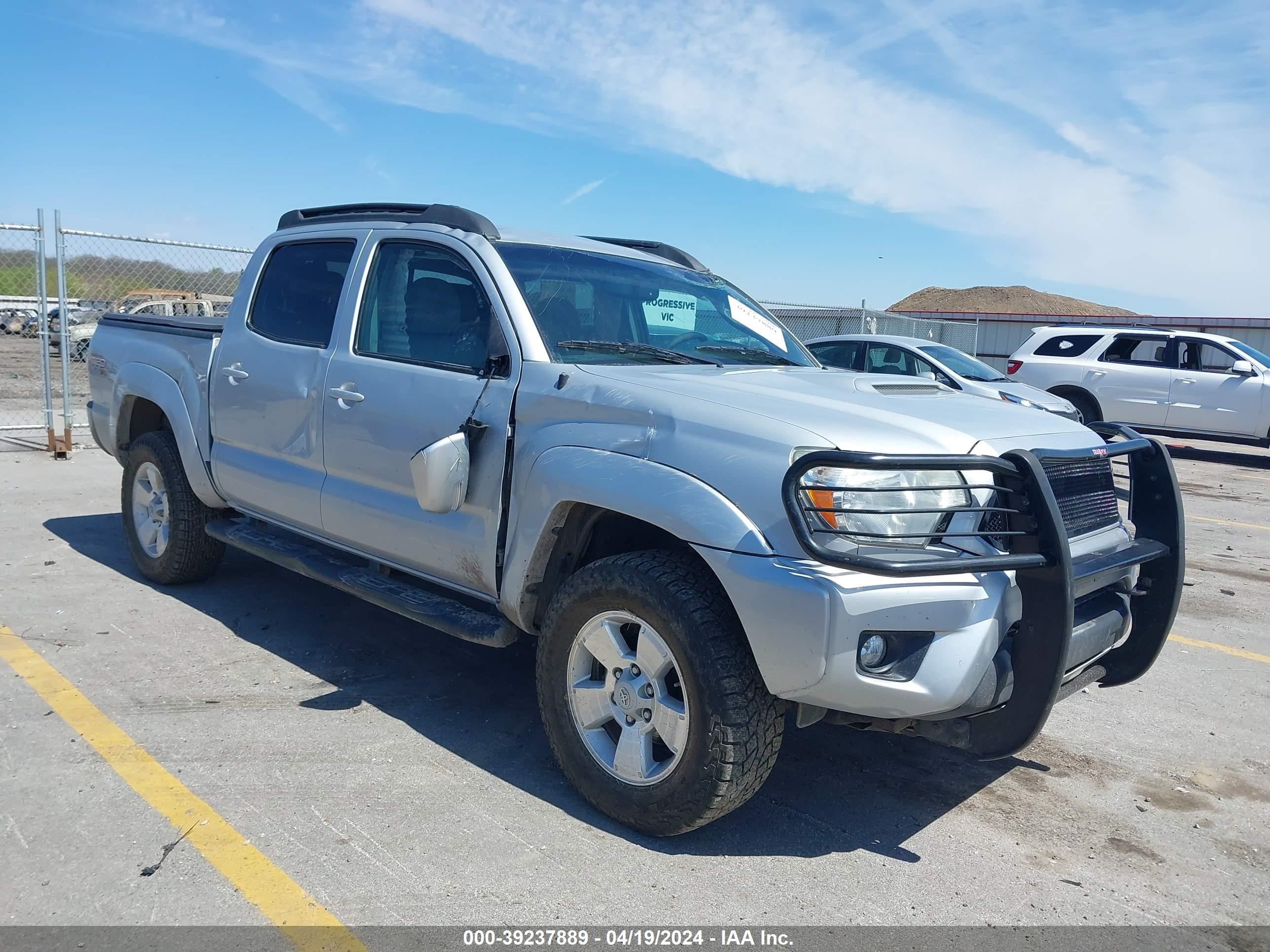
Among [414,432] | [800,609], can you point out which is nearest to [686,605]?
[800,609]

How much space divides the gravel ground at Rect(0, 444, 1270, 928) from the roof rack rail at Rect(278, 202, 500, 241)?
196 centimetres

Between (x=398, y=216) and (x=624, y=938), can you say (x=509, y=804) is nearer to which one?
(x=624, y=938)

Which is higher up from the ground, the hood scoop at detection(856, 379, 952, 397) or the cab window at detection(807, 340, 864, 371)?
the cab window at detection(807, 340, 864, 371)

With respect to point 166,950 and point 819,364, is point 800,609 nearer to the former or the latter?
point 166,950

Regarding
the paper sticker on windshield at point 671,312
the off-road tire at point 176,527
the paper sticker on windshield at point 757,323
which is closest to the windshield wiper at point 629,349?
the paper sticker on windshield at point 671,312

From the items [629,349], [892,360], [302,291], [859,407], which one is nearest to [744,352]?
[629,349]

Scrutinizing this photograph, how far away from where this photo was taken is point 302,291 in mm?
4762

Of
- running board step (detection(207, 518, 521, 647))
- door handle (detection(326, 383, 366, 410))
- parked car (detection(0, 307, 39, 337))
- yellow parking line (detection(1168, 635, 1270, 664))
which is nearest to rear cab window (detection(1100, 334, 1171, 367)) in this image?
yellow parking line (detection(1168, 635, 1270, 664))

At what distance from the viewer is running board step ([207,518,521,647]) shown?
363cm

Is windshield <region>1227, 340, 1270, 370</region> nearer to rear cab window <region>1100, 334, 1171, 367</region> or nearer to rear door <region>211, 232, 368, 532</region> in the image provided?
rear cab window <region>1100, 334, 1171, 367</region>

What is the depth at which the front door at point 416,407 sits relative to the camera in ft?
11.8

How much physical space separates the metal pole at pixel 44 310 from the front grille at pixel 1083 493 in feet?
31.3

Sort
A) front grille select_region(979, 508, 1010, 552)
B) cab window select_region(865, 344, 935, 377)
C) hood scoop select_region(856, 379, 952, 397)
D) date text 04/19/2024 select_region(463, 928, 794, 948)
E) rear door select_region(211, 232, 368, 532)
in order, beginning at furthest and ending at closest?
cab window select_region(865, 344, 935, 377), rear door select_region(211, 232, 368, 532), hood scoop select_region(856, 379, 952, 397), front grille select_region(979, 508, 1010, 552), date text 04/19/2024 select_region(463, 928, 794, 948)

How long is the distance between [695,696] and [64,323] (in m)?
9.42
